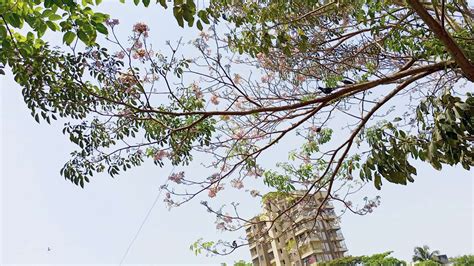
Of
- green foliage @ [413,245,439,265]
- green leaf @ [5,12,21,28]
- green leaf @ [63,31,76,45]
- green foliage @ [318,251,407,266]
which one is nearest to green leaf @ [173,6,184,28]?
green leaf @ [63,31,76,45]

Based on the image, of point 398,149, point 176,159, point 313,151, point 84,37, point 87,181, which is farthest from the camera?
point 313,151

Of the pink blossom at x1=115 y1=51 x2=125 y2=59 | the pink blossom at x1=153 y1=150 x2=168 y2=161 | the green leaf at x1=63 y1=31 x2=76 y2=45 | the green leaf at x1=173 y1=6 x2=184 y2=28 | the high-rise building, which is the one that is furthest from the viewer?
the high-rise building

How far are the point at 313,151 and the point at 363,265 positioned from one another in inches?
752

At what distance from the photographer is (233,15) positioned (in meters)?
2.99

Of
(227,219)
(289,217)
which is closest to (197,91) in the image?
(227,219)

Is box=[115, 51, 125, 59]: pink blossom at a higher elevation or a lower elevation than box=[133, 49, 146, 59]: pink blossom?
lower

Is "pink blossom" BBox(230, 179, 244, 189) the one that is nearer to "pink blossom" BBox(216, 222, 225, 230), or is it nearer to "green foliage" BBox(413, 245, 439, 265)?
"pink blossom" BBox(216, 222, 225, 230)

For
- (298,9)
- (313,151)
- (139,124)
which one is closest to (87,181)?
(139,124)

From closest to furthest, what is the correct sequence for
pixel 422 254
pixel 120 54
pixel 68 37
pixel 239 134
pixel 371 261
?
pixel 68 37 → pixel 120 54 → pixel 239 134 → pixel 371 261 → pixel 422 254

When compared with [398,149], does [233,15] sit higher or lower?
higher

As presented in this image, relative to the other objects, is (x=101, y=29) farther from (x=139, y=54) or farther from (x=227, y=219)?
(x=227, y=219)

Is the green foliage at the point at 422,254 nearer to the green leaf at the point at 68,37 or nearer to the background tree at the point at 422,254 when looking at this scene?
the background tree at the point at 422,254

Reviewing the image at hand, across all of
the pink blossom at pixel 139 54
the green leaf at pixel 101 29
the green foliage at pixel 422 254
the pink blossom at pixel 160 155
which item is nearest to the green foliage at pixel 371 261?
the green foliage at pixel 422 254

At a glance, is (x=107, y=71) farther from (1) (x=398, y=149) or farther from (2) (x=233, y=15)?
(1) (x=398, y=149)
